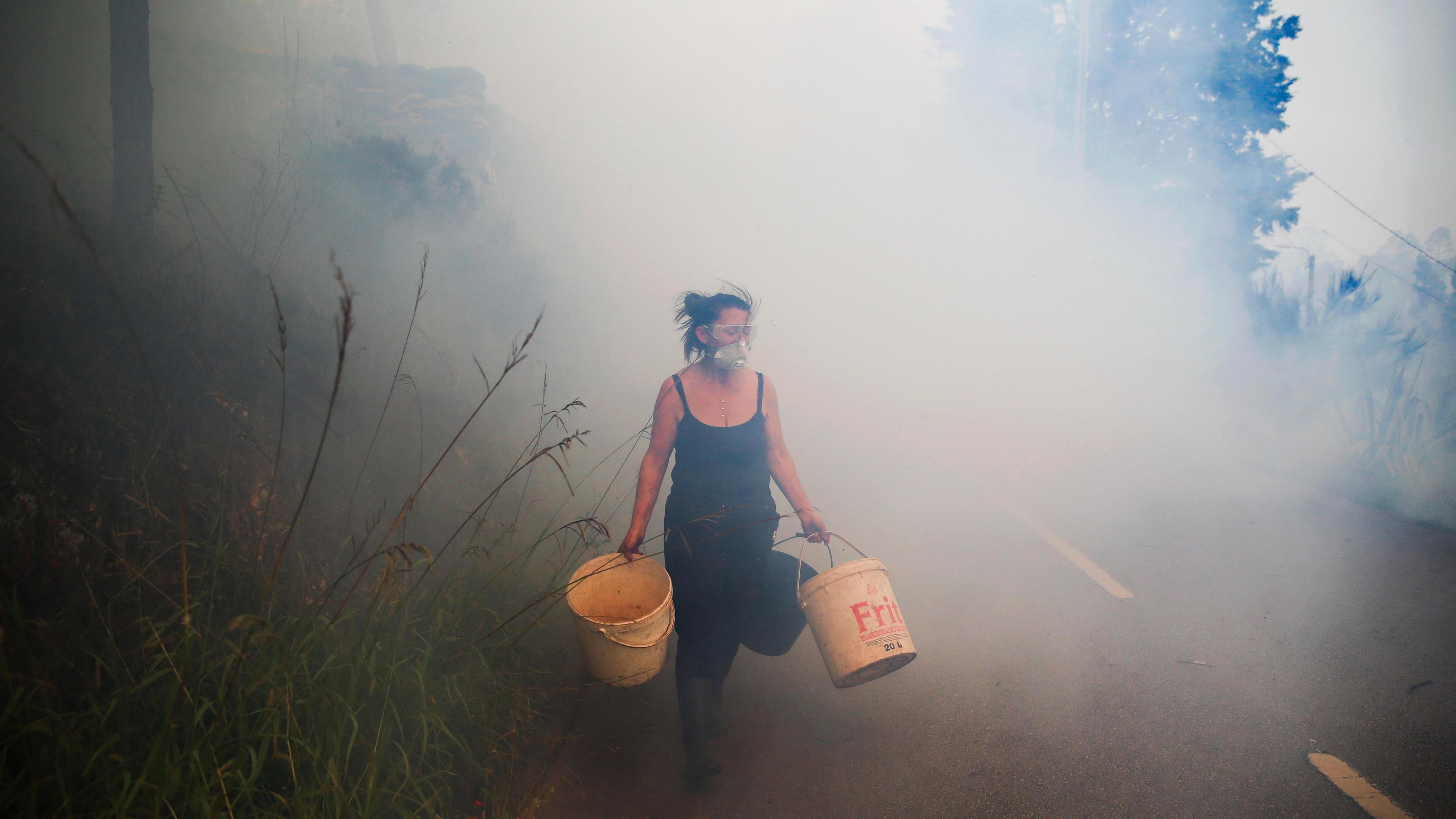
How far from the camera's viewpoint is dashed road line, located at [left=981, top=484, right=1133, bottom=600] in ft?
12.9

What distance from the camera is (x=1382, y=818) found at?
204 cm

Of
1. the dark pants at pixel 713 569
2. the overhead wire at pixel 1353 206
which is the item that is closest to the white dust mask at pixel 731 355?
the dark pants at pixel 713 569

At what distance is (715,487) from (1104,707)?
6.29 ft

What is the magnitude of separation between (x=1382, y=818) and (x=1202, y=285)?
10.7 meters

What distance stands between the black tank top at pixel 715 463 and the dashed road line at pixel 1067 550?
2.54 meters

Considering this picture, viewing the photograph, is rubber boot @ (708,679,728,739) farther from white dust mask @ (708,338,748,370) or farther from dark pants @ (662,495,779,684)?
white dust mask @ (708,338,748,370)

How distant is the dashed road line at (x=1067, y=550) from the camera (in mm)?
3938

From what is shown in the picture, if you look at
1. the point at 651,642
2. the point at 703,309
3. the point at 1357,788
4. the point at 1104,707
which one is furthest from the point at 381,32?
the point at 1357,788

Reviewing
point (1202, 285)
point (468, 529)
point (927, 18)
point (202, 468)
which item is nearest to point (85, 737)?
point (202, 468)

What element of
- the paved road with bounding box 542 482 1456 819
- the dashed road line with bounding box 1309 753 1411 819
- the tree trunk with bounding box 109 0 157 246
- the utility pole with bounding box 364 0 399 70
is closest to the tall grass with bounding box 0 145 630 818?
the paved road with bounding box 542 482 1456 819

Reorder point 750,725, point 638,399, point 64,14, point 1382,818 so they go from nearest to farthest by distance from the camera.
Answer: point 1382,818, point 750,725, point 64,14, point 638,399

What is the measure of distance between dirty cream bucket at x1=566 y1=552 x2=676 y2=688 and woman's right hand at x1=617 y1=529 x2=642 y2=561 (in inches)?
1.0

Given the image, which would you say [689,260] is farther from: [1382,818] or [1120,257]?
[1120,257]

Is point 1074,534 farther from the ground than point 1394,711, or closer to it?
closer to it
